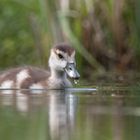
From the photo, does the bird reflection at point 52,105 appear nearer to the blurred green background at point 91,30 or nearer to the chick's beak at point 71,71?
the chick's beak at point 71,71

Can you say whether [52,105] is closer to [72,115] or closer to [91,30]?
[72,115]

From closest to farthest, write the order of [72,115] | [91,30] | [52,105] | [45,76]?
[72,115] → [52,105] → [45,76] → [91,30]

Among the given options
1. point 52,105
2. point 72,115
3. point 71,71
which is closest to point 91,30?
point 71,71

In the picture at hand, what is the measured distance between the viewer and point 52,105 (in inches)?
207

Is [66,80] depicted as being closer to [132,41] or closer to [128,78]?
[128,78]

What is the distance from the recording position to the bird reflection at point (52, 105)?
13.7 ft

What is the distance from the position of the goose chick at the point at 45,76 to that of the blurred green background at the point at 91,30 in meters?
1.00

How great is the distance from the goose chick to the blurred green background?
100 cm

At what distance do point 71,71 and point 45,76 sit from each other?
0.51 meters

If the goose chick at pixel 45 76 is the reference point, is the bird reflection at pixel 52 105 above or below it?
below

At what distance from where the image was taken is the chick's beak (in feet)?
21.6

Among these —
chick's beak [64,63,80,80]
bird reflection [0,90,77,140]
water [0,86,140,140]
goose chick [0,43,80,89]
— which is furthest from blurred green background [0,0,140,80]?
water [0,86,140,140]

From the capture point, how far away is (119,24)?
8.63 m

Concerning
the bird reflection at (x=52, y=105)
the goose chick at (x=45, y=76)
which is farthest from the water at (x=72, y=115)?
the goose chick at (x=45, y=76)
